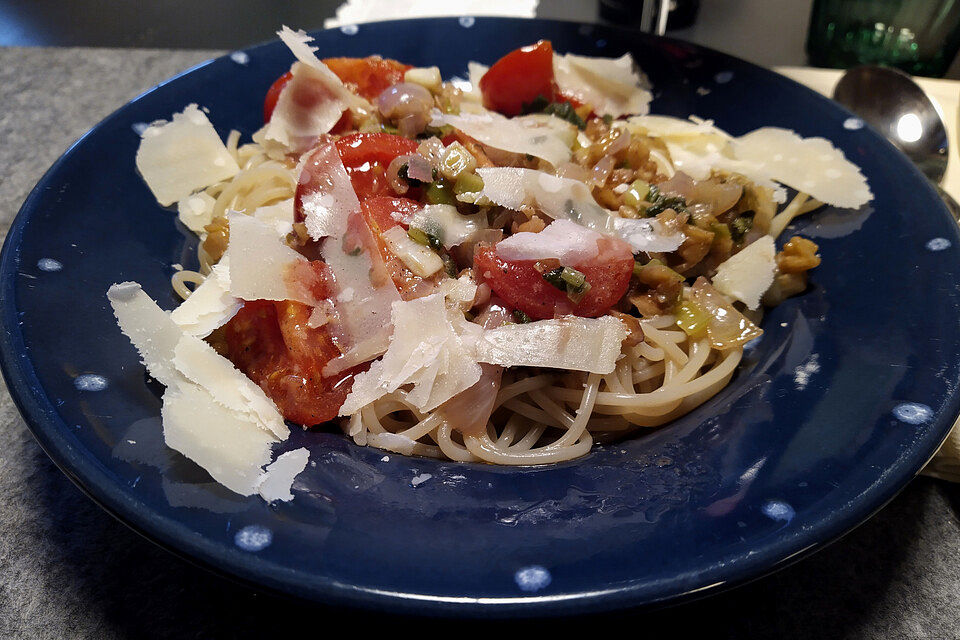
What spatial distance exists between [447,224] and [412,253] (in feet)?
0.43

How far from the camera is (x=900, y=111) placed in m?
2.98

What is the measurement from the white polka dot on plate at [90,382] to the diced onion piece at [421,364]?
500 millimetres

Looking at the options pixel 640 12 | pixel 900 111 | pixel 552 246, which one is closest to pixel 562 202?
pixel 552 246

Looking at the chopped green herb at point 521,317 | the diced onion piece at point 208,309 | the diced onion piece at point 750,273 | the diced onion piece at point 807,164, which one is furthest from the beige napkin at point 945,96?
the diced onion piece at point 208,309

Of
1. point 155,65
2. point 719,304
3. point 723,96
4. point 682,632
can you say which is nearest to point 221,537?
point 682,632

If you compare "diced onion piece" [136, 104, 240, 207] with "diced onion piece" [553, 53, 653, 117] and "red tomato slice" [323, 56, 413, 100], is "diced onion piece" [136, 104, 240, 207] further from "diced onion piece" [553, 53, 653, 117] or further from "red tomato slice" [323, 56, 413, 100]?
"diced onion piece" [553, 53, 653, 117]

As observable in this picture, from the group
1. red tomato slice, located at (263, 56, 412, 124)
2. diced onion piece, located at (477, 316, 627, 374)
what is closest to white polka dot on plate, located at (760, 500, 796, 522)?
diced onion piece, located at (477, 316, 627, 374)

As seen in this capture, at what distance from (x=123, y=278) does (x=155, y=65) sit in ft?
7.04

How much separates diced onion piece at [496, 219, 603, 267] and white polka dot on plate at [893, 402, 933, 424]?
73 centimetres

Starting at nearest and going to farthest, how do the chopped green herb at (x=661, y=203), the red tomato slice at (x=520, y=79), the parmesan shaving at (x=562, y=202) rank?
the parmesan shaving at (x=562, y=202) → the chopped green herb at (x=661, y=203) → the red tomato slice at (x=520, y=79)

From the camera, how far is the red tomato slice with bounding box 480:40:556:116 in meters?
2.59

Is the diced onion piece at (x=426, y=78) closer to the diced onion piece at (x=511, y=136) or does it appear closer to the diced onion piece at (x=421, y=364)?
the diced onion piece at (x=511, y=136)

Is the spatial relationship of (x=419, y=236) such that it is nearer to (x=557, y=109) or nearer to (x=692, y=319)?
(x=692, y=319)

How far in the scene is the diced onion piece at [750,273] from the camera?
2039 mm
